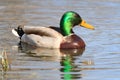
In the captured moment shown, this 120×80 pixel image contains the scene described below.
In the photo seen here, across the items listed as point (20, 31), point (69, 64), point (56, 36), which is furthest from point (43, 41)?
point (69, 64)

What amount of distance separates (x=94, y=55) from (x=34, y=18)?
16.0 feet

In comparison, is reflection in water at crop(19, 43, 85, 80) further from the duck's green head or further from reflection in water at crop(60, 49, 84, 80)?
the duck's green head

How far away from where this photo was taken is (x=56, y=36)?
565 inches

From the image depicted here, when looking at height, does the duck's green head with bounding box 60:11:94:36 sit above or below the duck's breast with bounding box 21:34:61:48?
above

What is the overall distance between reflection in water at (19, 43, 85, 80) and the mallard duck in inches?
7.0

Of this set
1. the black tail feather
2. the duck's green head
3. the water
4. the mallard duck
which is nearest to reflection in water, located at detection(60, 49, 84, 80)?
the water

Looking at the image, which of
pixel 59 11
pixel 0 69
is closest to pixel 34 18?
pixel 59 11

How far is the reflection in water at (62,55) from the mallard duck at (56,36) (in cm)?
18

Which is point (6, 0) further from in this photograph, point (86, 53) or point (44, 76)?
point (44, 76)

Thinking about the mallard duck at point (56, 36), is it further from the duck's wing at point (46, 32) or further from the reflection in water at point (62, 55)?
the reflection in water at point (62, 55)

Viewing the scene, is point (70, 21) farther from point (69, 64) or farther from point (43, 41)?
point (69, 64)

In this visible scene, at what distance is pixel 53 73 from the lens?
11.1 metres

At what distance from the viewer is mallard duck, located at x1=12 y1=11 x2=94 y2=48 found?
1431 cm

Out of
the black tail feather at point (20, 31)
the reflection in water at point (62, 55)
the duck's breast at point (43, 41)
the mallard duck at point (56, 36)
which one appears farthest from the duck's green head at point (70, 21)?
the black tail feather at point (20, 31)
